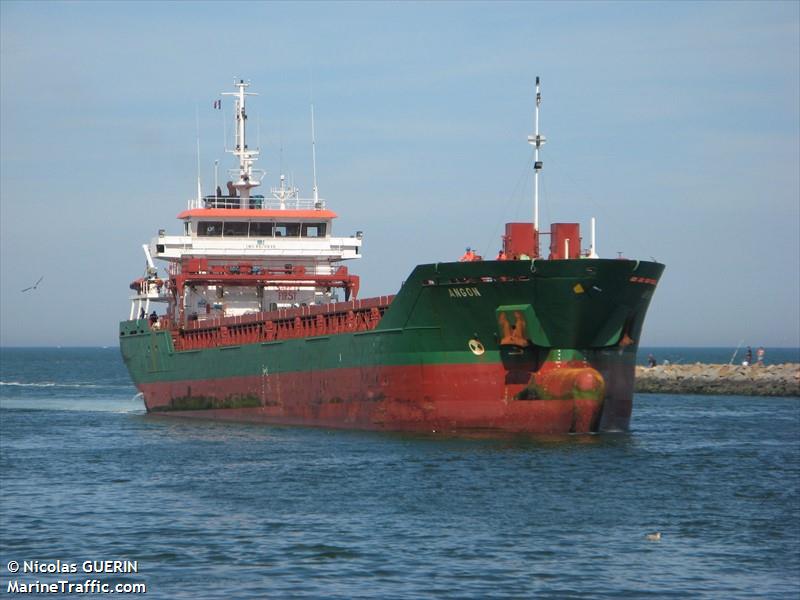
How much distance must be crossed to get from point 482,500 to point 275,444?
9289 mm

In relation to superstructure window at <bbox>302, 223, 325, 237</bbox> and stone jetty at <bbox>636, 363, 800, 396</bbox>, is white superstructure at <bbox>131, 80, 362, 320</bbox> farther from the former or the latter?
stone jetty at <bbox>636, 363, 800, 396</bbox>

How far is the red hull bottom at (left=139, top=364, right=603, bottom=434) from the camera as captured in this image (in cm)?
2634

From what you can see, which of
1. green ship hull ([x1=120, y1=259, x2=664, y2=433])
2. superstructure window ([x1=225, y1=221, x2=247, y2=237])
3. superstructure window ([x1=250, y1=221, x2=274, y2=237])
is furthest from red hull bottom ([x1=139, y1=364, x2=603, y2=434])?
superstructure window ([x1=225, y1=221, x2=247, y2=237])

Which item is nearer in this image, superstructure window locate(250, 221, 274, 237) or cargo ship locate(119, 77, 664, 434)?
cargo ship locate(119, 77, 664, 434)

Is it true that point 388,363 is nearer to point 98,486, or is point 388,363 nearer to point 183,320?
point 98,486

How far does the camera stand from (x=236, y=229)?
131 feet

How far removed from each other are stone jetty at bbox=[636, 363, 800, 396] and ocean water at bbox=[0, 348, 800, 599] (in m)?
23.9

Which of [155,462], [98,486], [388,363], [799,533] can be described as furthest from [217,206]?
[799,533]

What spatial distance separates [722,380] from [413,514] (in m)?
39.3

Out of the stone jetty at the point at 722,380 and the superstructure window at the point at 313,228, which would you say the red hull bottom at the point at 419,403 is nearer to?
the superstructure window at the point at 313,228

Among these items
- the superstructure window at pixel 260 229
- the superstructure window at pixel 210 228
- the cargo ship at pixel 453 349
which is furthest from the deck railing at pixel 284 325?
the superstructure window at pixel 260 229

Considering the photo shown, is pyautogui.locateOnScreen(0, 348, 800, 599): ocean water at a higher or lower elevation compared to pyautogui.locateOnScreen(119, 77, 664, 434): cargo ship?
lower

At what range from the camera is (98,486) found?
21.3 m

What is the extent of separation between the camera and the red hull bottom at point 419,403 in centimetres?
2634
